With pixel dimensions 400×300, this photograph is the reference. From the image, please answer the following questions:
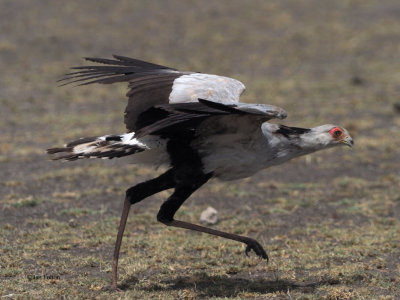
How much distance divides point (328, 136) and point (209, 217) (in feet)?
8.81

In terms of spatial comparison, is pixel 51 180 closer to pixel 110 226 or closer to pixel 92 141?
pixel 110 226

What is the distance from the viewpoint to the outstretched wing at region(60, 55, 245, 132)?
228 inches

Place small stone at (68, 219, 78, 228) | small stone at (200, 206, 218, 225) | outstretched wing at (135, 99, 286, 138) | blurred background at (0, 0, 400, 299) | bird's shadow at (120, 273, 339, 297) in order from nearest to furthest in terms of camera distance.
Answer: outstretched wing at (135, 99, 286, 138) → bird's shadow at (120, 273, 339, 297) → blurred background at (0, 0, 400, 299) → small stone at (68, 219, 78, 228) → small stone at (200, 206, 218, 225)

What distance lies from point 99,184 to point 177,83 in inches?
166

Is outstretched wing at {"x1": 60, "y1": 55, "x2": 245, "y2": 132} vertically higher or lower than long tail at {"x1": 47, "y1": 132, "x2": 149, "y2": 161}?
higher

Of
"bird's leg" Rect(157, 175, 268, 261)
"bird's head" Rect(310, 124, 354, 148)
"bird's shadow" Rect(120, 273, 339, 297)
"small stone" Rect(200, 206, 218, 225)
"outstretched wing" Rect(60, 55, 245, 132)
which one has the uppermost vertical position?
"outstretched wing" Rect(60, 55, 245, 132)

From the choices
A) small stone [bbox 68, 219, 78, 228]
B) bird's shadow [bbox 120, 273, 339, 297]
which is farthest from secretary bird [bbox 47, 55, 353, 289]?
small stone [bbox 68, 219, 78, 228]

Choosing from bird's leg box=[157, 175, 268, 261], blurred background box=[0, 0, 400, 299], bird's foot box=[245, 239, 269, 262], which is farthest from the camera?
blurred background box=[0, 0, 400, 299]

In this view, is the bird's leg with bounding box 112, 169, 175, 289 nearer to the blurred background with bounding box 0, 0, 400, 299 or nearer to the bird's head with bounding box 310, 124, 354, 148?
the blurred background with bounding box 0, 0, 400, 299

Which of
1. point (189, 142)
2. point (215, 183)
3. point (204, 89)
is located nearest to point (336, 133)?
point (204, 89)

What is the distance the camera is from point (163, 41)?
→ 22.0 metres

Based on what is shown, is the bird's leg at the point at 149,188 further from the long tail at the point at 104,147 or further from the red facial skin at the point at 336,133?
the red facial skin at the point at 336,133

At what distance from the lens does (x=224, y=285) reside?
19.5 ft

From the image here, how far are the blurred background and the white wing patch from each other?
1.57 meters
